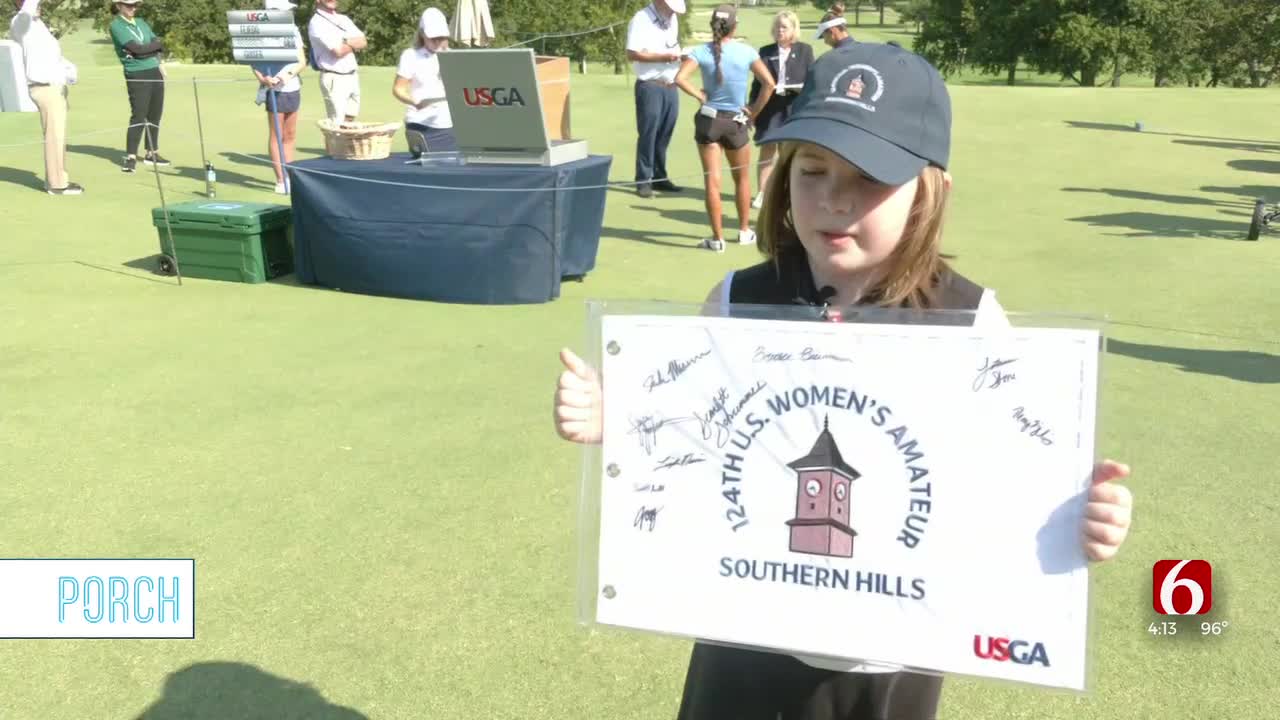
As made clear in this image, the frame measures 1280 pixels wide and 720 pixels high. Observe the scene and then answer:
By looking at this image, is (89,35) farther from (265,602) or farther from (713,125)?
(265,602)

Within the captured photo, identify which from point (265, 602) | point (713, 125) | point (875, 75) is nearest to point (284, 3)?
point (713, 125)

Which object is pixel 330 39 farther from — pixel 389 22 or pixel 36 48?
pixel 389 22

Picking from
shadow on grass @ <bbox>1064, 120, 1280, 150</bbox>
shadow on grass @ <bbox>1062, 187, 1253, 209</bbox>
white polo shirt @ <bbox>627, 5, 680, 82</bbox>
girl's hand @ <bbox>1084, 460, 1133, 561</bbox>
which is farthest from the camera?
shadow on grass @ <bbox>1064, 120, 1280, 150</bbox>

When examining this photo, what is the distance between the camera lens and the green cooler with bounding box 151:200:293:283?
7902 mm

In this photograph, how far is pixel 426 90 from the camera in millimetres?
9352

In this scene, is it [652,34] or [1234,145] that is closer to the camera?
[652,34]

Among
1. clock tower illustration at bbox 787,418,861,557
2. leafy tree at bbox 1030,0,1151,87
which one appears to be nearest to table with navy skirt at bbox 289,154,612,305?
clock tower illustration at bbox 787,418,861,557

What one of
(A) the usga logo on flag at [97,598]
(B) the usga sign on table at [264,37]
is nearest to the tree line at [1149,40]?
(B) the usga sign on table at [264,37]

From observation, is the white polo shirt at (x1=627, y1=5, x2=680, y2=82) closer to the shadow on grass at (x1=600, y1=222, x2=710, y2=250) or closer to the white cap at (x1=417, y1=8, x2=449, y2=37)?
the shadow on grass at (x1=600, y1=222, x2=710, y2=250)

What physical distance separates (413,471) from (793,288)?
294 centimetres

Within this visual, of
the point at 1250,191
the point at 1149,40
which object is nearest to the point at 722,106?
the point at 1250,191

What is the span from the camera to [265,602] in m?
3.50

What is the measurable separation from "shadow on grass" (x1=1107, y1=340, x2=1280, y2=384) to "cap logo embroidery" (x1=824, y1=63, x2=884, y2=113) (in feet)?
16.3

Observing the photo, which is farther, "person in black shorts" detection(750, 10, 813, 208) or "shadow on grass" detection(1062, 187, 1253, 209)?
"shadow on grass" detection(1062, 187, 1253, 209)
